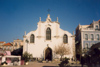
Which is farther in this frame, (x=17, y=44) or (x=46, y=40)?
(x=17, y=44)

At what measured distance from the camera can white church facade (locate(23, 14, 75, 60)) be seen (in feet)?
117

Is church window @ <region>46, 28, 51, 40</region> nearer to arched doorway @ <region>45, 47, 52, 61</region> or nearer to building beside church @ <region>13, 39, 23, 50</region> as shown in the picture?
arched doorway @ <region>45, 47, 52, 61</region>

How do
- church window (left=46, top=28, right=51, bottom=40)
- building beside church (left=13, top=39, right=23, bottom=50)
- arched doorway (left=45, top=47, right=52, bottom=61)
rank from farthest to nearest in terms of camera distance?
1. building beside church (left=13, top=39, right=23, bottom=50)
2. church window (left=46, top=28, right=51, bottom=40)
3. arched doorway (left=45, top=47, right=52, bottom=61)

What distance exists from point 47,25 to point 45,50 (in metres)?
8.07

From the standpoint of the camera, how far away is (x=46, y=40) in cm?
3628

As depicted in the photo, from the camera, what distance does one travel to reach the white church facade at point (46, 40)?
1409 inches

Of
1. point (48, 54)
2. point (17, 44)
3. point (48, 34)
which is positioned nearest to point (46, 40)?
point (48, 34)

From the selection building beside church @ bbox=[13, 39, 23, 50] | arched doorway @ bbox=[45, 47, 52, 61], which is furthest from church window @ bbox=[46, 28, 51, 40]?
building beside church @ bbox=[13, 39, 23, 50]

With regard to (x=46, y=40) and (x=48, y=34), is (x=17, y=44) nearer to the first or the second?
(x=46, y=40)

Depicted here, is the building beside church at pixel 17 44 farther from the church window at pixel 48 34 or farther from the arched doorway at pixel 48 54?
the church window at pixel 48 34

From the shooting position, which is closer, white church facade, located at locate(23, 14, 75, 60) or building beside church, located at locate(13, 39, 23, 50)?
white church facade, located at locate(23, 14, 75, 60)

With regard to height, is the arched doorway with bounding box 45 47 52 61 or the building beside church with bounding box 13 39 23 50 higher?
the building beside church with bounding box 13 39 23 50

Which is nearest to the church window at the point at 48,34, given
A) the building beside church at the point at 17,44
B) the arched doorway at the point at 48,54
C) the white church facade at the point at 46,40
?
the white church facade at the point at 46,40

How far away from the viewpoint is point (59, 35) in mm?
36219
